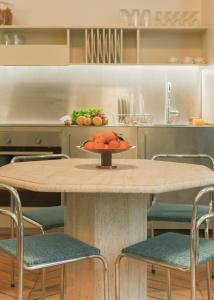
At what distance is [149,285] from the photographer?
10.6 feet

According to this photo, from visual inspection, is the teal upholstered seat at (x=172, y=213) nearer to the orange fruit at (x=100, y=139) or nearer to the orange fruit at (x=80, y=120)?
the orange fruit at (x=100, y=139)

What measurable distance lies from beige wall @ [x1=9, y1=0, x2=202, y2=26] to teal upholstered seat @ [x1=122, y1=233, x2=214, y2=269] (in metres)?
3.10

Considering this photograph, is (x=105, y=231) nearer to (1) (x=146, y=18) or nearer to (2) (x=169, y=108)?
(2) (x=169, y=108)

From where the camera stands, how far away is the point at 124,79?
4988 millimetres

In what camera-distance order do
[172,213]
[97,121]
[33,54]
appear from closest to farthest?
[172,213]
[97,121]
[33,54]

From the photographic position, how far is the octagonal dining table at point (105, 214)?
2.23 m

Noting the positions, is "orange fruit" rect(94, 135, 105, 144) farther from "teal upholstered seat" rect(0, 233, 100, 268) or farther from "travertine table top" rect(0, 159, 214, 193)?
"teal upholstered seat" rect(0, 233, 100, 268)

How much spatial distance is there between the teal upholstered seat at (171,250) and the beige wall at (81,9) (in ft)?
10.2

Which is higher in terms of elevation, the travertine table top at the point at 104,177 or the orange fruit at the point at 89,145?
the orange fruit at the point at 89,145

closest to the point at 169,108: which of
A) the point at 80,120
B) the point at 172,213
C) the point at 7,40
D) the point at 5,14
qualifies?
the point at 80,120

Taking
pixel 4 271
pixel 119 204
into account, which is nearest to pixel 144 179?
pixel 119 204

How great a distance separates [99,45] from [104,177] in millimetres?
2673

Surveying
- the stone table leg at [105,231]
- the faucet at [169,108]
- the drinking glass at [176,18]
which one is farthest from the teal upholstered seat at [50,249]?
the drinking glass at [176,18]

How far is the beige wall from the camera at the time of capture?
4.93 metres
